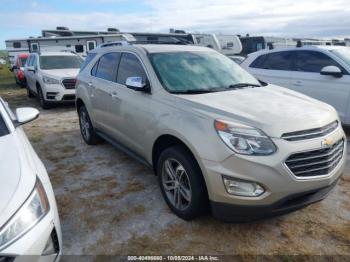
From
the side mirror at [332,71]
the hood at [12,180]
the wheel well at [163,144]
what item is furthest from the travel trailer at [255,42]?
the hood at [12,180]

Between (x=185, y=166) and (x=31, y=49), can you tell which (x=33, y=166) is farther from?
(x=31, y=49)

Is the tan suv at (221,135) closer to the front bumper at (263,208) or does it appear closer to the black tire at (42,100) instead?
the front bumper at (263,208)

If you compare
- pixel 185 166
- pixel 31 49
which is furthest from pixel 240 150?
pixel 31 49

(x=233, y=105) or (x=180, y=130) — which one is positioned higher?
(x=233, y=105)

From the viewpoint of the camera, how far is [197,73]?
3.87 m

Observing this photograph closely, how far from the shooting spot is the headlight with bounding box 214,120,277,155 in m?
2.65

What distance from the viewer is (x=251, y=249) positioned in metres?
2.87

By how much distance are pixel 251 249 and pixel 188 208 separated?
68cm

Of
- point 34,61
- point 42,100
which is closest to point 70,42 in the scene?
A: point 34,61

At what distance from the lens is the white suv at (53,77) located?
955cm

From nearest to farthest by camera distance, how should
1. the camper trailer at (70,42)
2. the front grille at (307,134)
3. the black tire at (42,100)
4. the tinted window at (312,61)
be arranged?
the front grille at (307,134)
the tinted window at (312,61)
the black tire at (42,100)
the camper trailer at (70,42)

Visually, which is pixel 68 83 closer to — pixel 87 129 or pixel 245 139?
pixel 87 129

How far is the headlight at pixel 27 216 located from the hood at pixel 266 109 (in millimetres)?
1526

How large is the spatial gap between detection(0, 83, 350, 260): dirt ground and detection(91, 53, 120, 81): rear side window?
1397 millimetres
